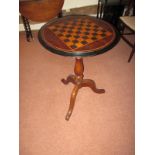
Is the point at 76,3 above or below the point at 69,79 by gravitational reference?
above

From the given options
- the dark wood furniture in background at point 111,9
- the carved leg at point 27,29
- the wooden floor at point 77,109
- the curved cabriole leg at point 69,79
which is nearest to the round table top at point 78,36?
the curved cabriole leg at point 69,79

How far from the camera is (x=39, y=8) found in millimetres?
2492

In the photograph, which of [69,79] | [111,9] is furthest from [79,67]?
[111,9]

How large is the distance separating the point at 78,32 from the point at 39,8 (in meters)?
0.87

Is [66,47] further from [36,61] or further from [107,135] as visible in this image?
[36,61]

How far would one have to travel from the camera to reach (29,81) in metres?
2.40

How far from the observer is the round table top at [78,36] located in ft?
5.28

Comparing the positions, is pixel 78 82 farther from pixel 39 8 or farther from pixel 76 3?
pixel 76 3

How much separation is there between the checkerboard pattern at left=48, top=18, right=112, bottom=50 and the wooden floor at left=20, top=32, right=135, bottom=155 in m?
0.66

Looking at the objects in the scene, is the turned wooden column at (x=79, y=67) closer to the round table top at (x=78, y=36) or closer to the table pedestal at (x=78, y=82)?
the table pedestal at (x=78, y=82)

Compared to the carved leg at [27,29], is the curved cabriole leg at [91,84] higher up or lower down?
lower down
